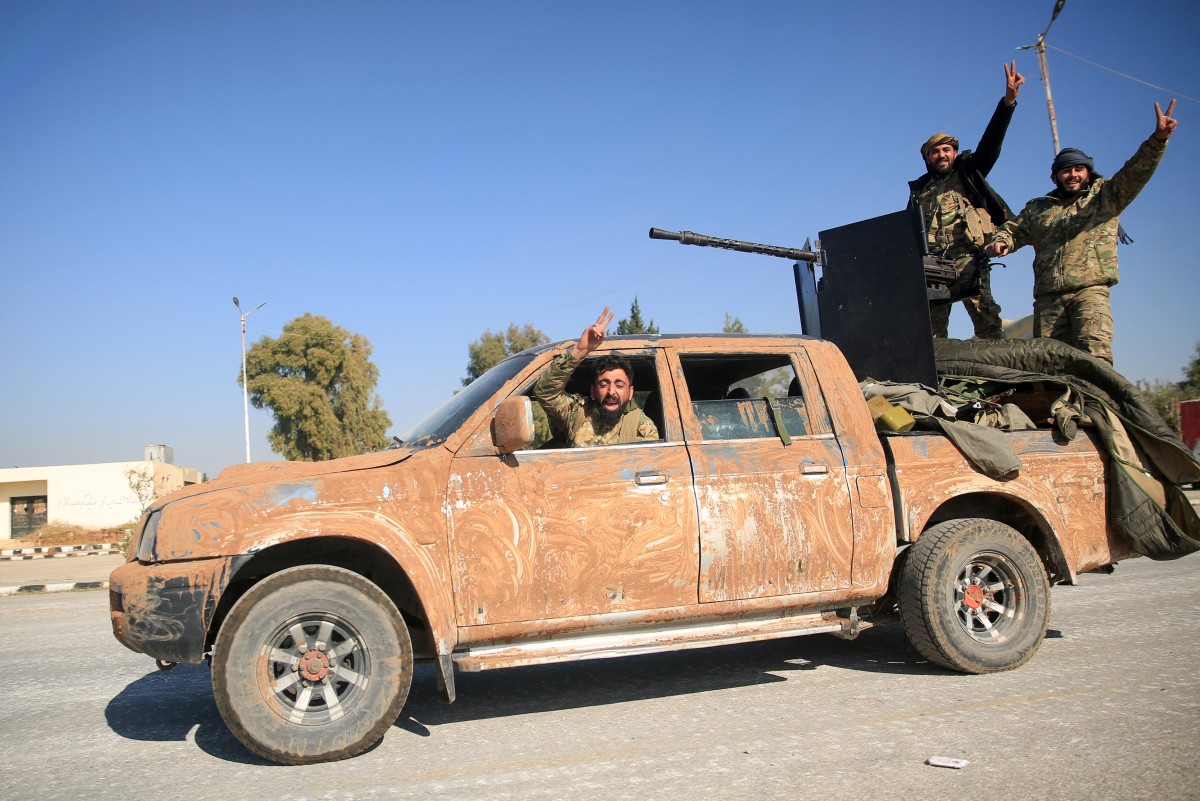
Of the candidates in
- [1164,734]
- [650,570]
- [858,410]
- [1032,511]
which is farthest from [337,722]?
[1032,511]

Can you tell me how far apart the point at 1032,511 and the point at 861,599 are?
1.29 metres

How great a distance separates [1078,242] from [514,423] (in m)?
5.25

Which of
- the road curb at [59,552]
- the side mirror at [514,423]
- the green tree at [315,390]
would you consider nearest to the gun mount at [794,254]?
the side mirror at [514,423]

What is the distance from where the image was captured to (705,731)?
3.87 m

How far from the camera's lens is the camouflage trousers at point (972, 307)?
743 cm

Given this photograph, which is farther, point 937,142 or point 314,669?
point 937,142

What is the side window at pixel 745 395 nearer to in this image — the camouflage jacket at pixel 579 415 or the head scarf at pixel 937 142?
the camouflage jacket at pixel 579 415

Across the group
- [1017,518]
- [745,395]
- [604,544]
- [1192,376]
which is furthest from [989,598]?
[1192,376]

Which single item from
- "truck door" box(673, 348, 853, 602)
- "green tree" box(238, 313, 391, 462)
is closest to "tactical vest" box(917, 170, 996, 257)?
"truck door" box(673, 348, 853, 602)

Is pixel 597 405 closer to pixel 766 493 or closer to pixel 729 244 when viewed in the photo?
pixel 766 493

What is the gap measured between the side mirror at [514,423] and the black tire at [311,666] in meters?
0.92

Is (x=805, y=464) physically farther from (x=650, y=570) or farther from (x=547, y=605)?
(x=547, y=605)

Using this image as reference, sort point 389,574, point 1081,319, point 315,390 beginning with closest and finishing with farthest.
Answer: point 389,574, point 1081,319, point 315,390

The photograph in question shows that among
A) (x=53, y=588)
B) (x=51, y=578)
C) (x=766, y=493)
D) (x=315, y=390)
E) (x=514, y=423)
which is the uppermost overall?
(x=315, y=390)
